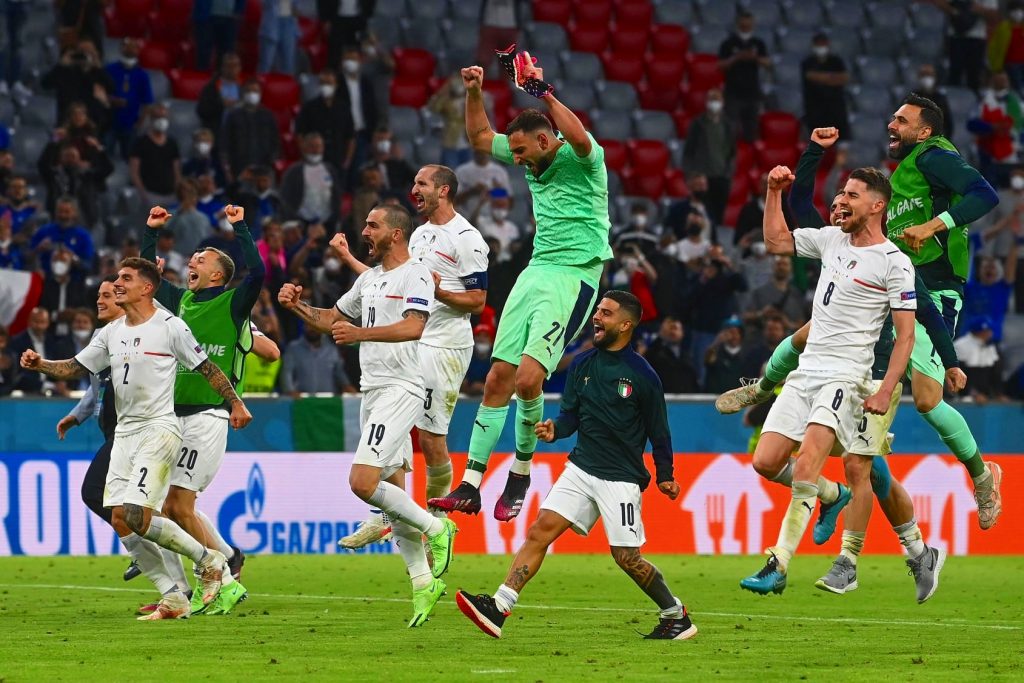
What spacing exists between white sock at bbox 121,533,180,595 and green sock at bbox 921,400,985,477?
5690mm

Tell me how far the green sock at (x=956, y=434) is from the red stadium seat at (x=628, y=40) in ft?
55.5

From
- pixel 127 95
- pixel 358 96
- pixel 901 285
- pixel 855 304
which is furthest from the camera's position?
pixel 358 96

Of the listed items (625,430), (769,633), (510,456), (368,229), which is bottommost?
(510,456)

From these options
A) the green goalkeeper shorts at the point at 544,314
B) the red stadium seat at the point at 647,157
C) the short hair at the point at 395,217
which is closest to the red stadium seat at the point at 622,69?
the red stadium seat at the point at 647,157

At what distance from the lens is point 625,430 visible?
1112 cm

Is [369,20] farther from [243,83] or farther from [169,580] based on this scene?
[169,580]

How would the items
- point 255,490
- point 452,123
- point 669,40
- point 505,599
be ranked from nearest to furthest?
point 505,599, point 255,490, point 452,123, point 669,40

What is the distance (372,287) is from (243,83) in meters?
12.4

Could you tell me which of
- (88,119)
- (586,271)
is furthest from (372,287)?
(88,119)

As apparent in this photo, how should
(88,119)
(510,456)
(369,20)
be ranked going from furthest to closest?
(369,20) < (88,119) < (510,456)

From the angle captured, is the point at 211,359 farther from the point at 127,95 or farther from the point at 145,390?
the point at 127,95

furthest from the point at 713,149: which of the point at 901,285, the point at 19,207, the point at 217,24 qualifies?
the point at 901,285

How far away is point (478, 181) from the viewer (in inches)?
924

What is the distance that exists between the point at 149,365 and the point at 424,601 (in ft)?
8.24
